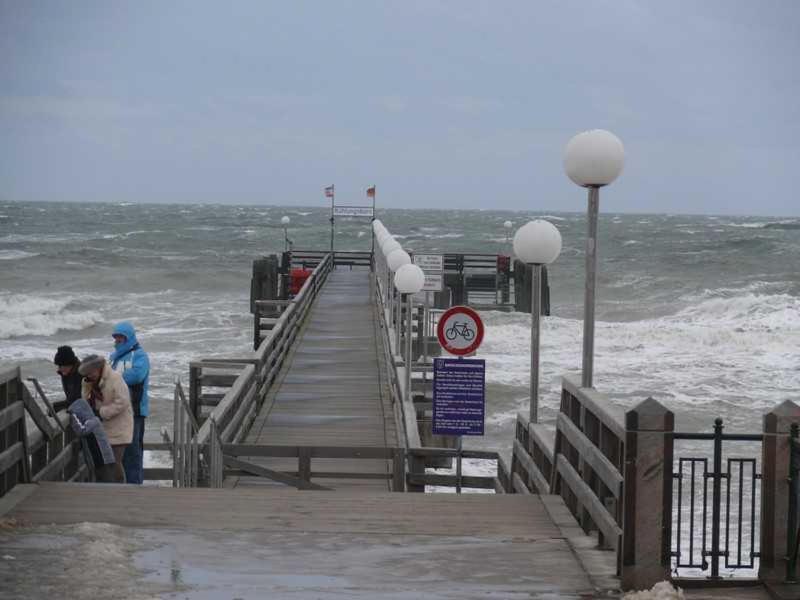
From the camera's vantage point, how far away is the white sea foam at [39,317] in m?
46.6

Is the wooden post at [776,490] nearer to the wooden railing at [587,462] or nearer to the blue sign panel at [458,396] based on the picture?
the wooden railing at [587,462]

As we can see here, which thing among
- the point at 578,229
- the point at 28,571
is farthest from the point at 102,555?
the point at 578,229

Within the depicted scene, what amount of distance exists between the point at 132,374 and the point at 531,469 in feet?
10.6

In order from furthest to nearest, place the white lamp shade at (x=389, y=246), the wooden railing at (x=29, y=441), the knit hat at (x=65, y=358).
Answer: the white lamp shade at (x=389, y=246)
the knit hat at (x=65, y=358)
the wooden railing at (x=29, y=441)

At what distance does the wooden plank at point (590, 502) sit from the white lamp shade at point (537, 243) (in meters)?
3.57

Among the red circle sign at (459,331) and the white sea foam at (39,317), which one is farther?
the white sea foam at (39,317)

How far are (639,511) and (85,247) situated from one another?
87.8 m

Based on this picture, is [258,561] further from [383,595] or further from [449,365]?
[449,365]

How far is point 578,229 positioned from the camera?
130 m

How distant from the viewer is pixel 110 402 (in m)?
9.52

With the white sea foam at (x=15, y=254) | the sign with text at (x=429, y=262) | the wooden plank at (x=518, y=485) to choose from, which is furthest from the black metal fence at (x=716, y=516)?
the white sea foam at (x=15, y=254)

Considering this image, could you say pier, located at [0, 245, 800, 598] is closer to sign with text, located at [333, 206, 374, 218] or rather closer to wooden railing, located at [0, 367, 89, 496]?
wooden railing, located at [0, 367, 89, 496]

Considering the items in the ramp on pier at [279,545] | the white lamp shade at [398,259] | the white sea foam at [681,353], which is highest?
the white lamp shade at [398,259]

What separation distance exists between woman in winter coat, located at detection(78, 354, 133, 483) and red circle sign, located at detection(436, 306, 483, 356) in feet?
12.9
